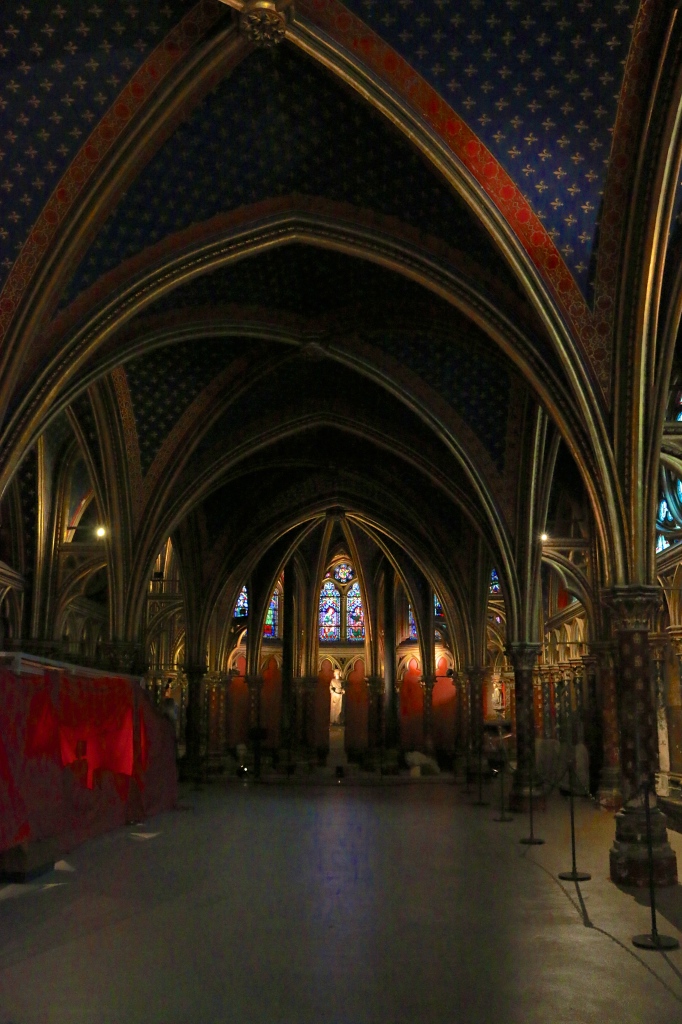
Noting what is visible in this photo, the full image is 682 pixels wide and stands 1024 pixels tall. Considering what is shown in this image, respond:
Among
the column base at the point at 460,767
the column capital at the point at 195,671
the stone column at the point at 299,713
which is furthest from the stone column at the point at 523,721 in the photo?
the stone column at the point at 299,713

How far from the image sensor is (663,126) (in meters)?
8.77

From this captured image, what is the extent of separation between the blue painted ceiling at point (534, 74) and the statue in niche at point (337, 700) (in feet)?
92.9

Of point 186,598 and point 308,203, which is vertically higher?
point 308,203

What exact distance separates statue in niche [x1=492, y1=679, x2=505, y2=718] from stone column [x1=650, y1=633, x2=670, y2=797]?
1734cm

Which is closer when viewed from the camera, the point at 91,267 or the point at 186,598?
the point at 91,267

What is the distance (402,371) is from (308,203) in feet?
14.8

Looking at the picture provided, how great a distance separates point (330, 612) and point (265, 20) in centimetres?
3011

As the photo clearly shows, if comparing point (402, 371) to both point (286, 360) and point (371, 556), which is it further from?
point (371, 556)

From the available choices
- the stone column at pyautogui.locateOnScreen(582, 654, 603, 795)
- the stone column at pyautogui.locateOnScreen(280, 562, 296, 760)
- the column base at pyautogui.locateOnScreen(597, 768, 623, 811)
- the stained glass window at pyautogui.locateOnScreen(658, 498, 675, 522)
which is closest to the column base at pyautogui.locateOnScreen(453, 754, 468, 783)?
the stone column at pyautogui.locateOnScreen(280, 562, 296, 760)

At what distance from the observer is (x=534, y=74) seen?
918 centimetres

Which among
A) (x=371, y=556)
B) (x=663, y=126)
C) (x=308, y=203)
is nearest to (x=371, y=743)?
(x=371, y=556)

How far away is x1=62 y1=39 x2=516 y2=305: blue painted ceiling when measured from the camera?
996 cm

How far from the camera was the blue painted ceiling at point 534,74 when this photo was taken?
8.72 metres

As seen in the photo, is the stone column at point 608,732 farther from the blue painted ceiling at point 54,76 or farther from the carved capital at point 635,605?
the blue painted ceiling at point 54,76
